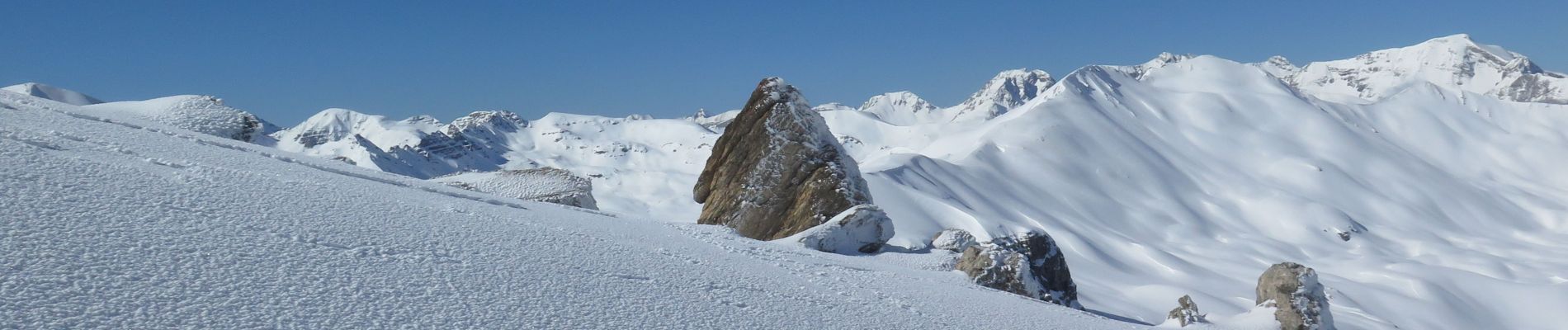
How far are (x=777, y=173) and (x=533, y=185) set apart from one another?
8.07 m

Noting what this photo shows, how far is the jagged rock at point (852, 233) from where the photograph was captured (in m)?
19.7

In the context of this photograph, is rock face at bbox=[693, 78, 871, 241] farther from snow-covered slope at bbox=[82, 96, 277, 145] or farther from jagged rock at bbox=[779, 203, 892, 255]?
snow-covered slope at bbox=[82, 96, 277, 145]

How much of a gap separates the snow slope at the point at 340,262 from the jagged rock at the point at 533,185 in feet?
22.2

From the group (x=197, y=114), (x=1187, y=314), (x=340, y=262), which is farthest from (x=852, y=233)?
(x=197, y=114)

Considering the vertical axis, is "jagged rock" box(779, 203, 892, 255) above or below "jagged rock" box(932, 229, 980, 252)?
below

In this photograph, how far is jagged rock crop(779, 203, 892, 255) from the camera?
19672mm

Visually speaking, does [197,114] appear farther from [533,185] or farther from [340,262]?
[340,262]

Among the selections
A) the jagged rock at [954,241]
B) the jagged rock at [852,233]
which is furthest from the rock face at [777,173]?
the jagged rock at [852,233]

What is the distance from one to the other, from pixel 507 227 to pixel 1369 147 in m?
215

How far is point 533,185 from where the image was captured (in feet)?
74.7

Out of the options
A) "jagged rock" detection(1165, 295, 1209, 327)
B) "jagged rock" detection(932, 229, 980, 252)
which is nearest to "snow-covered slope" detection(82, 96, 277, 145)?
"jagged rock" detection(932, 229, 980, 252)

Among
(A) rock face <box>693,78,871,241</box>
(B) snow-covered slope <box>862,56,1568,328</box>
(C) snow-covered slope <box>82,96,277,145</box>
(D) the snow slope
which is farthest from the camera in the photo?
(B) snow-covered slope <box>862,56,1568,328</box>

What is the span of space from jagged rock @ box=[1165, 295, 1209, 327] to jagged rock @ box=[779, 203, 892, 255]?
6.66 metres

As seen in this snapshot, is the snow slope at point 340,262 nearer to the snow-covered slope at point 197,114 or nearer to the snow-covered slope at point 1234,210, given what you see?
the snow-covered slope at point 197,114
